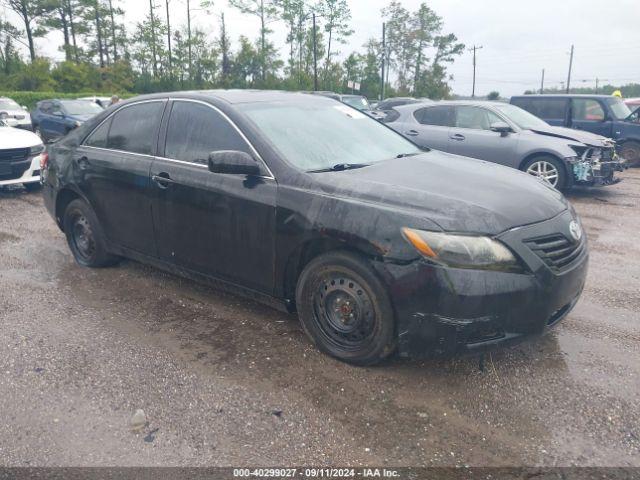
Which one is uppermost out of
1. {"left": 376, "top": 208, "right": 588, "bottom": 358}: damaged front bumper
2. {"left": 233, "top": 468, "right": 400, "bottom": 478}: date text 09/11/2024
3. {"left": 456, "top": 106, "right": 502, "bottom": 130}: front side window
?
{"left": 456, "top": 106, "right": 502, "bottom": 130}: front side window

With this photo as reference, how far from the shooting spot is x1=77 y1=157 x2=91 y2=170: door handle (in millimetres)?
4859

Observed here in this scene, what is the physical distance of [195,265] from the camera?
4074 millimetres

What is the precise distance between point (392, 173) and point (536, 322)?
128 cm

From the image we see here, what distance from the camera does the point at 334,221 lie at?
3178 millimetres

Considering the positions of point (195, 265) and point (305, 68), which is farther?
point (305, 68)

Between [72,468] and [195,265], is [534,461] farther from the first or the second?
[195,265]

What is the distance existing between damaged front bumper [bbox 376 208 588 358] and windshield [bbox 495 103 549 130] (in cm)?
693

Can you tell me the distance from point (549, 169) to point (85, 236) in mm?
7283

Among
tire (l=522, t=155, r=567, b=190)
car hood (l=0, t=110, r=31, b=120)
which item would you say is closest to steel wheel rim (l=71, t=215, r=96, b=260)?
tire (l=522, t=155, r=567, b=190)

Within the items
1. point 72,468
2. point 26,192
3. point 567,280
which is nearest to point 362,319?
point 567,280

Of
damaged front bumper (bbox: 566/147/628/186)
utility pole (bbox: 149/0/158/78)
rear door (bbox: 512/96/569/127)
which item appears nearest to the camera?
damaged front bumper (bbox: 566/147/628/186)

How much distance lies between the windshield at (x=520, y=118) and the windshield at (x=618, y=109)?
12.3 feet

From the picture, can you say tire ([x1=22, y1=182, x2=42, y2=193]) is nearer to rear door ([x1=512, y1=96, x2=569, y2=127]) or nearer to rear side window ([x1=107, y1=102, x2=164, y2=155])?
rear side window ([x1=107, y1=102, x2=164, y2=155])

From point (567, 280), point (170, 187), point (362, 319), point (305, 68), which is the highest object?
point (305, 68)
